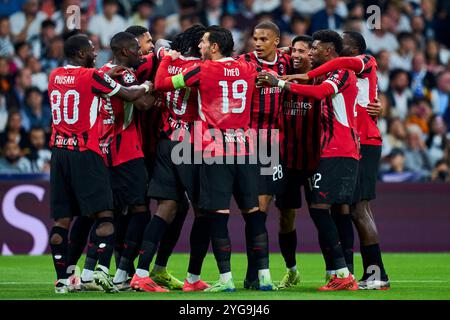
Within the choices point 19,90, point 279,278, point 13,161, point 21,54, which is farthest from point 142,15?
point 279,278

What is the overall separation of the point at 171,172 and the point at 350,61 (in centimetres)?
212

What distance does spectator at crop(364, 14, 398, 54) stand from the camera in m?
20.4

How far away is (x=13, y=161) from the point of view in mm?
16578

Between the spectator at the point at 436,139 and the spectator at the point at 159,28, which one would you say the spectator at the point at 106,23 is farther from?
the spectator at the point at 436,139

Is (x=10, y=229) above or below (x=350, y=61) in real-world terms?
below

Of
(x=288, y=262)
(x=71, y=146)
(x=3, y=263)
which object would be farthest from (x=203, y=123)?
(x=3, y=263)

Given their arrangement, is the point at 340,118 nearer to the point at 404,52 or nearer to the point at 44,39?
the point at 44,39

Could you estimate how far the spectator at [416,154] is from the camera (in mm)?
18203

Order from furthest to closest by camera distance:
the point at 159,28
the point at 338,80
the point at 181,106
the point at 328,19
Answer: the point at 328,19, the point at 159,28, the point at 181,106, the point at 338,80

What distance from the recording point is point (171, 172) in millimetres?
10781

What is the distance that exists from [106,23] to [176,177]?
9085 mm

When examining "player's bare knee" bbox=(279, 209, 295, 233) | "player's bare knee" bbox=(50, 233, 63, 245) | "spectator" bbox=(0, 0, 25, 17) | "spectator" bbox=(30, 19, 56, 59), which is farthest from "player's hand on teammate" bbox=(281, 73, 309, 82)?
"spectator" bbox=(0, 0, 25, 17)

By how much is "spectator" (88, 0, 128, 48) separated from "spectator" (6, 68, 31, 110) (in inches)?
65.7
